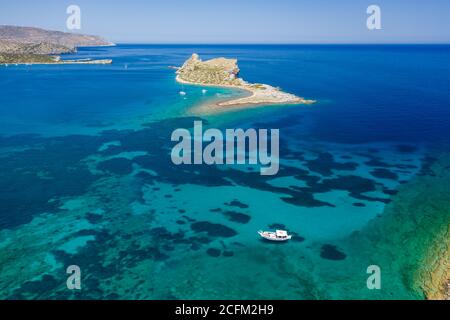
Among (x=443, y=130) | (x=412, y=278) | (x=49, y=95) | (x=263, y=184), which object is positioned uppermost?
(x=49, y=95)

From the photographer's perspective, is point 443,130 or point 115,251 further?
point 443,130

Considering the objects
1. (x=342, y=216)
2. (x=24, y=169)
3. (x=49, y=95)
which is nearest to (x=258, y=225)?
(x=342, y=216)

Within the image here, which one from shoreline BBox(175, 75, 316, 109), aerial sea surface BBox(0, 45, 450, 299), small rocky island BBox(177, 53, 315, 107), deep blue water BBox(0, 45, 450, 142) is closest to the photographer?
aerial sea surface BBox(0, 45, 450, 299)

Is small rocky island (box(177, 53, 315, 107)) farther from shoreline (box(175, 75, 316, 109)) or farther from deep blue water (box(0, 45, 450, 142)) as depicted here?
deep blue water (box(0, 45, 450, 142))

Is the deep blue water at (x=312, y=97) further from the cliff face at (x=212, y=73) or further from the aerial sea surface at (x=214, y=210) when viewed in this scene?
the cliff face at (x=212, y=73)

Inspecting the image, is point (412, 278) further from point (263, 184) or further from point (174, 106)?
point (174, 106)

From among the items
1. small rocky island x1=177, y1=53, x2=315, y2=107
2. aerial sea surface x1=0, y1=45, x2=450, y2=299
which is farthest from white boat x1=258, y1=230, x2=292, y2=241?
small rocky island x1=177, y1=53, x2=315, y2=107

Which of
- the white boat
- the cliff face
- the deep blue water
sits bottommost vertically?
the white boat
